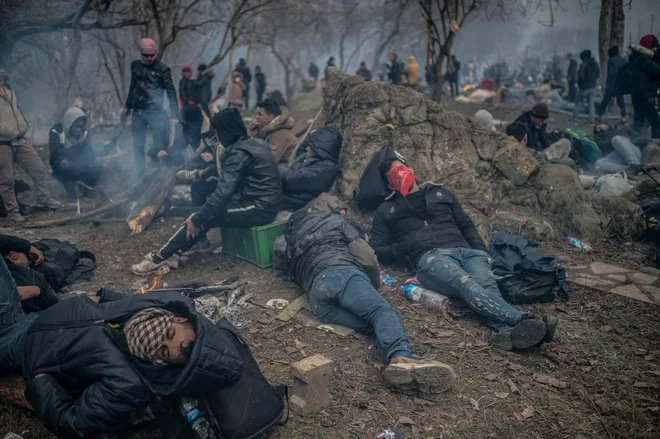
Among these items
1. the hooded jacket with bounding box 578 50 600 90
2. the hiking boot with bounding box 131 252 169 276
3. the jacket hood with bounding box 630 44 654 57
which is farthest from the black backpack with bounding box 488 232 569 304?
the hooded jacket with bounding box 578 50 600 90

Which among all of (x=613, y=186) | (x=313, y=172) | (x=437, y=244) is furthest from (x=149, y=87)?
(x=613, y=186)

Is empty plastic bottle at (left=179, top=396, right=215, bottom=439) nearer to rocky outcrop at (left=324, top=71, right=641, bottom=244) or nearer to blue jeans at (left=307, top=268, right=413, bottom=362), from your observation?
blue jeans at (left=307, top=268, right=413, bottom=362)

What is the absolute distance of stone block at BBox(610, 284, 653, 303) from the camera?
15.5ft

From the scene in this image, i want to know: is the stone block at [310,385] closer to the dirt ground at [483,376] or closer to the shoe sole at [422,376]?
the dirt ground at [483,376]

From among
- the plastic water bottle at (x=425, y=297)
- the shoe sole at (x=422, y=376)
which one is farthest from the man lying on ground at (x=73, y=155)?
the shoe sole at (x=422, y=376)

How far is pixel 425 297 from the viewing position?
4.71 m

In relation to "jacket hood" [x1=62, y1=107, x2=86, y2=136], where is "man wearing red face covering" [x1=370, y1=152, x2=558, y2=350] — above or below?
below

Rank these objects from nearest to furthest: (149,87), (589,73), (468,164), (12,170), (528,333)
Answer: (528,333)
(468,164)
(12,170)
(149,87)
(589,73)

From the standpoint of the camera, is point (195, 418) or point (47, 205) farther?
point (47, 205)

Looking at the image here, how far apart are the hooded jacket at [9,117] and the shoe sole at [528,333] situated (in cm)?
754

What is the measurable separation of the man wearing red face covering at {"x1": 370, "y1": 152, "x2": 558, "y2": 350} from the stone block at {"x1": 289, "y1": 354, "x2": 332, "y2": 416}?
1572mm

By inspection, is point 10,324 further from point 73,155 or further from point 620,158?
point 620,158

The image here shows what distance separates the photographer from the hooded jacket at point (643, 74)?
32.2 feet

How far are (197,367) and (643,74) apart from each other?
36.4 feet
